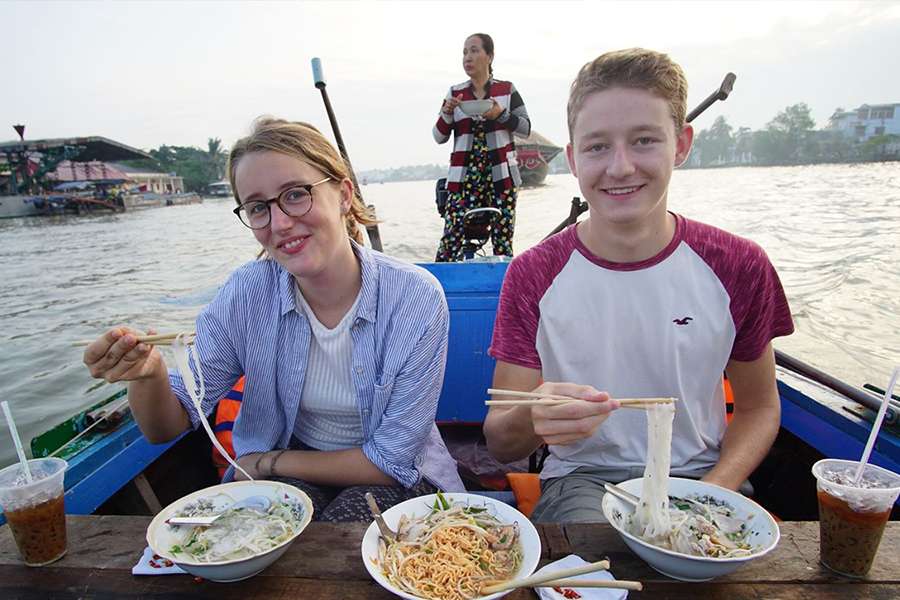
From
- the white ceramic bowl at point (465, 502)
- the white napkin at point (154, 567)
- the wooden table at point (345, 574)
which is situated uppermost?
the white ceramic bowl at point (465, 502)

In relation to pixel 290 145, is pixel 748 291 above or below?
below

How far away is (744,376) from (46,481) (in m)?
2.10

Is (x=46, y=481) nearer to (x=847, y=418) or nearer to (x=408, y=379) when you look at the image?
(x=408, y=379)

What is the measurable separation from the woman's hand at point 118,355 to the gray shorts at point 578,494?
1272mm

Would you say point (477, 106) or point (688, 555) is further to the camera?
point (477, 106)

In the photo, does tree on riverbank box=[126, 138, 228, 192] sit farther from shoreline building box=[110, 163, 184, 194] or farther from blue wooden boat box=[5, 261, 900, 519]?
blue wooden boat box=[5, 261, 900, 519]

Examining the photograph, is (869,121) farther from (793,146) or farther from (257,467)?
(257,467)

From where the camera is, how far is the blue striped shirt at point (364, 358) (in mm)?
1963

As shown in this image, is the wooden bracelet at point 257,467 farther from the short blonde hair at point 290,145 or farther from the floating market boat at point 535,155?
the floating market boat at point 535,155

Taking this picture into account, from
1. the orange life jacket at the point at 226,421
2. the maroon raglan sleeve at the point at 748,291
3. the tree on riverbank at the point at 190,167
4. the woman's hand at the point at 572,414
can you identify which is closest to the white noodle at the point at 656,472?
the woman's hand at the point at 572,414

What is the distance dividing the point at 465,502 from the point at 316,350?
953mm

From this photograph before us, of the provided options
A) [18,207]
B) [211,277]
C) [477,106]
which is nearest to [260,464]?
[477,106]

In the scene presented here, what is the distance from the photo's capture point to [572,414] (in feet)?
4.20

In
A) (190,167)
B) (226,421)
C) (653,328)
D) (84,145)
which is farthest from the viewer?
(190,167)
